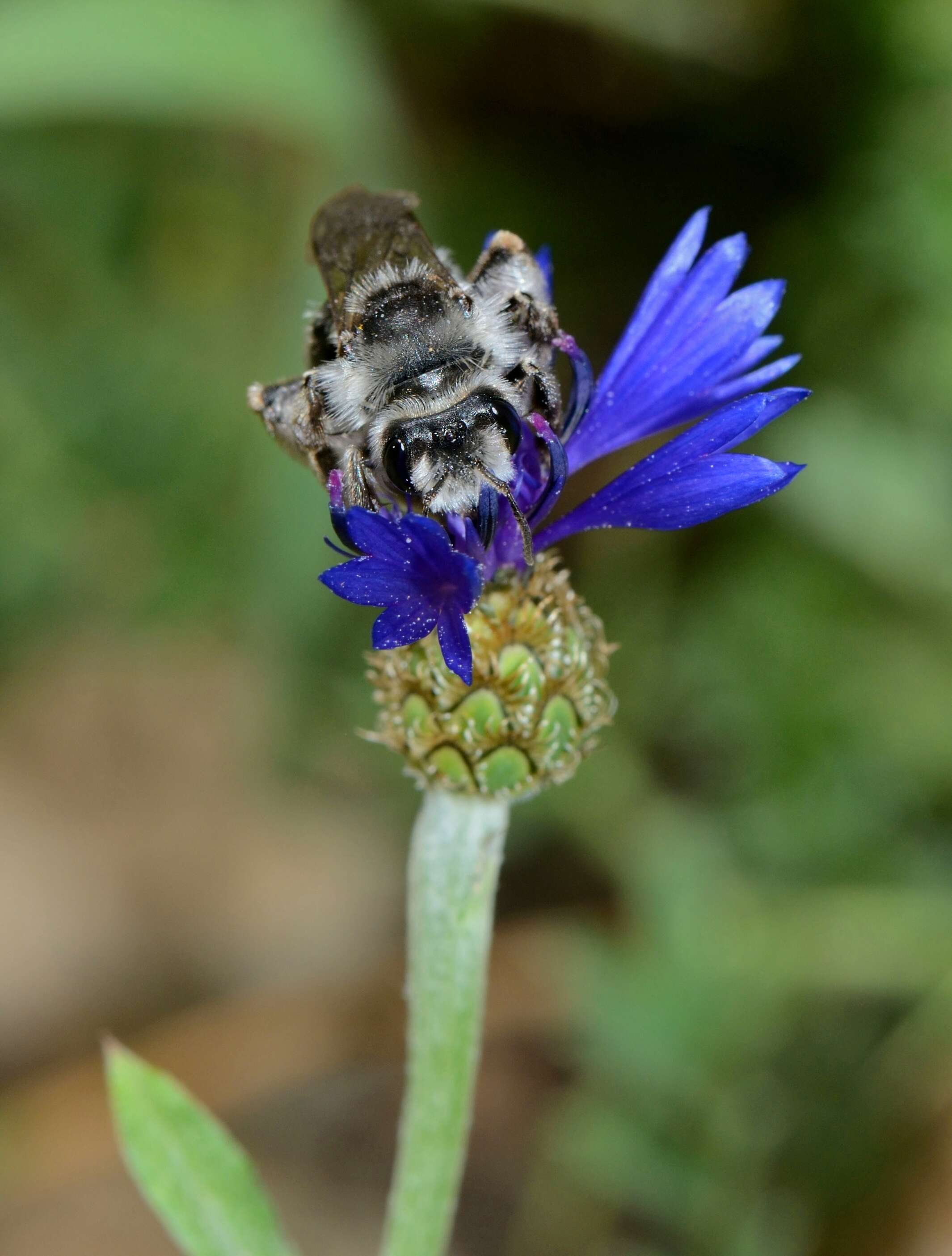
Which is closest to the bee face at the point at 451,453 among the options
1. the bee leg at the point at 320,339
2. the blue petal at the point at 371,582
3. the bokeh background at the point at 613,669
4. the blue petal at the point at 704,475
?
the blue petal at the point at 371,582

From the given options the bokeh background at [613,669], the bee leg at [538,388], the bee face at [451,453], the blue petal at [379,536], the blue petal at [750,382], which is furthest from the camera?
the bokeh background at [613,669]

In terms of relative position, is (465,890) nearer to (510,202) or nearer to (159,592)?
(159,592)

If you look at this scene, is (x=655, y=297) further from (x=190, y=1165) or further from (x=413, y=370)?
(x=190, y=1165)

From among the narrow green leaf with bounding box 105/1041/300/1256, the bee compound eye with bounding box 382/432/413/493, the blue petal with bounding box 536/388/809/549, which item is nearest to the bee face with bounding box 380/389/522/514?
A: the bee compound eye with bounding box 382/432/413/493

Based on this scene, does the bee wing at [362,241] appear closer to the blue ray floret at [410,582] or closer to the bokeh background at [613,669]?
the blue ray floret at [410,582]

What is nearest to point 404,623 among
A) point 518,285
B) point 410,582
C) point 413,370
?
point 410,582

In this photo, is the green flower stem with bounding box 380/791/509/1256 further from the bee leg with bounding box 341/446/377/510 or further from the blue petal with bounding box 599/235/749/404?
the blue petal with bounding box 599/235/749/404
